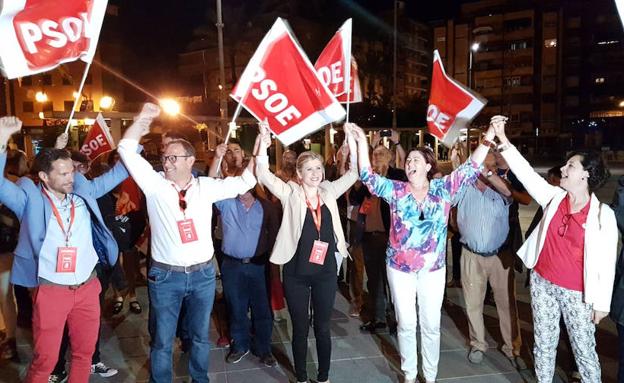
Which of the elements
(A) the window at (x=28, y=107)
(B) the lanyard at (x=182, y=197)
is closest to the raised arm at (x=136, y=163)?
(B) the lanyard at (x=182, y=197)

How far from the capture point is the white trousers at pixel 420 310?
4.14 metres

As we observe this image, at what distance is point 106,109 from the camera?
57.3 ft

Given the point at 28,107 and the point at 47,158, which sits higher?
the point at 28,107

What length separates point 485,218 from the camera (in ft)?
15.6

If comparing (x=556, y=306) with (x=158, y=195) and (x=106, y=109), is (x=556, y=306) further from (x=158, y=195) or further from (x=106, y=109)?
(x=106, y=109)

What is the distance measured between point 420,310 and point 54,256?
9.54 ft

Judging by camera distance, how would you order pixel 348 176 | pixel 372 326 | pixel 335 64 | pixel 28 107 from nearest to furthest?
pixel 348 176
pixel 372 326
pixel 335 64
pixel 28 107

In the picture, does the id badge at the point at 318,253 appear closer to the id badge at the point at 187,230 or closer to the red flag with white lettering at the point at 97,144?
the id badge at the point at 187,230

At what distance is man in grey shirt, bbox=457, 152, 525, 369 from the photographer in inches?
187

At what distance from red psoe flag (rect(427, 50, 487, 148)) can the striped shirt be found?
0.83 metres

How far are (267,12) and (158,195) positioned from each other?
30.4m

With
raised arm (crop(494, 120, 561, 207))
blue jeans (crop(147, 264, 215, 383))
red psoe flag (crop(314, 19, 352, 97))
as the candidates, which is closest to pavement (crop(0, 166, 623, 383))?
blue jeans (crop(147, 264, 215, 383))

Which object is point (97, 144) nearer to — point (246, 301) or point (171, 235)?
point (246, 301)

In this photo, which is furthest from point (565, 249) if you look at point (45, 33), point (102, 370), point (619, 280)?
point (45, 33)
